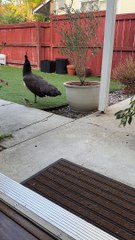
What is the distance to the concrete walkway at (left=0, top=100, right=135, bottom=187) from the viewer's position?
2117mm

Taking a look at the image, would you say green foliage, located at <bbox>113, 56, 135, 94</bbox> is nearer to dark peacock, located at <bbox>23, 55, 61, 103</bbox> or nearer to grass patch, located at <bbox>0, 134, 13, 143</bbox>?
dark peacock, located at <bbox>23, 55, 61, 103</bbox>

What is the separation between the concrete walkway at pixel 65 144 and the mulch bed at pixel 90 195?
0.38 feet

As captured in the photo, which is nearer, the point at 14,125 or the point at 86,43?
the point at 14,125

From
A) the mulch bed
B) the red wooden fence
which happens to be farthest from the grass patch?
the red wooden fence

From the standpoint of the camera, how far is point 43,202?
114 centimetres

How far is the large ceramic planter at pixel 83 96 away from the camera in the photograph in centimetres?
375

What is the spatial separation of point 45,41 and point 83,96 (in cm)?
591

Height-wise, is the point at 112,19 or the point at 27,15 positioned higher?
the point at 27,15

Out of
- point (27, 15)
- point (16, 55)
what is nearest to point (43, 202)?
point (16, 55)

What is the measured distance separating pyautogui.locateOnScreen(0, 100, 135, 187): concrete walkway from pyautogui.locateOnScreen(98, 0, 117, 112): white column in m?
0.29

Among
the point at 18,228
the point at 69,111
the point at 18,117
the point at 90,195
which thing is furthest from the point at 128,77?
the point at 18,228

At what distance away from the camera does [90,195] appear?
173 centimetres

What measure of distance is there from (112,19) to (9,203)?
9.59 feet

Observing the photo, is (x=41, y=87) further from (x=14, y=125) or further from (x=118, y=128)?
(x=118, y=128)
